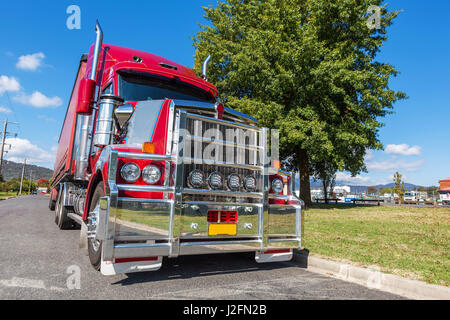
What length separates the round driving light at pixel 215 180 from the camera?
12.8 ft

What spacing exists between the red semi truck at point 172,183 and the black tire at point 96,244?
0.5 inches

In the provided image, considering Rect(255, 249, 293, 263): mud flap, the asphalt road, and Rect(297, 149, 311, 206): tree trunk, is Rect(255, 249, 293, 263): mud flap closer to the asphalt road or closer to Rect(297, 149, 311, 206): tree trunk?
the asphalt road

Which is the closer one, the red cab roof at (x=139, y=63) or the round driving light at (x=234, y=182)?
the round driving light at (x=234, y=182)

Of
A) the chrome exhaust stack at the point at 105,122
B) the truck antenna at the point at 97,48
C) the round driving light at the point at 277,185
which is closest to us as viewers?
the chrome exhaust stack at the point at 105,122

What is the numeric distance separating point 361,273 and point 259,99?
13.4m

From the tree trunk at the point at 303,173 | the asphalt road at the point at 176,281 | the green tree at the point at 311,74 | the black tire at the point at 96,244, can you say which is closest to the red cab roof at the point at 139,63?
the black tire at the point at 96,244

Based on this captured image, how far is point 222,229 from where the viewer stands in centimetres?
387

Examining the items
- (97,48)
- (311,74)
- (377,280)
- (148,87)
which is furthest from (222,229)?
(311,74)

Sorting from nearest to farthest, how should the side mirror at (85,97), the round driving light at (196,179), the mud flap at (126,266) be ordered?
the mud flap at (126,266)
the round driving light at (196,179)
the side mirror at (85,97)

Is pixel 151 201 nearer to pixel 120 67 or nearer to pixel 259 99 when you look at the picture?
pixel 120 67

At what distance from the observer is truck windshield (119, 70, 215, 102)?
5.02 meters

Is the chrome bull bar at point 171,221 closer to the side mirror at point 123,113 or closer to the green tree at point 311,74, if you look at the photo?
the side mirror at point 123,113
